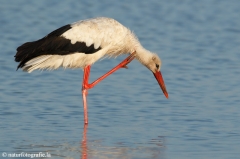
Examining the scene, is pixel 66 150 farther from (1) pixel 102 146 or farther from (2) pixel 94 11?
(2) pixel 94 11

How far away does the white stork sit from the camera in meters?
11.6

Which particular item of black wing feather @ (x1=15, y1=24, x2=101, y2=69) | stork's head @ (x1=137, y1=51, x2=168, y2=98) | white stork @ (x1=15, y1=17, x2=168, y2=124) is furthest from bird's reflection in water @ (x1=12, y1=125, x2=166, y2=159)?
stork's head @ (x1=137, y1=51, x2=168, y2=98)

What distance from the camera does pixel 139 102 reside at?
12438 millimetres

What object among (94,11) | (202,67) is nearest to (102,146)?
(202,67)

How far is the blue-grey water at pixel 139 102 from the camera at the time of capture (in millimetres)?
9719

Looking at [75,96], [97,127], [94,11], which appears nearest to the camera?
[97,127]

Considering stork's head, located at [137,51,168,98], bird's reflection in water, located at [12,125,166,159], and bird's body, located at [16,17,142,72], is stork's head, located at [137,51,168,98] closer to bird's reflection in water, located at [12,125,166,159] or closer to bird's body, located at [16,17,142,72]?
bird's body, located at [16,17,142,72]

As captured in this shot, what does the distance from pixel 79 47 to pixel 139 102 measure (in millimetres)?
1467

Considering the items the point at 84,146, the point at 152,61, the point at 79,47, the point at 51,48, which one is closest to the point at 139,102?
the point at 152,61

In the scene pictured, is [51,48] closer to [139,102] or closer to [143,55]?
[143,55]

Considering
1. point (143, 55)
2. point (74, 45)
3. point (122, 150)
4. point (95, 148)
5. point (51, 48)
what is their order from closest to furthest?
point (122, 150) < point (95, 148) < point (51, 48) < point (74, 45) < point (143, 55)

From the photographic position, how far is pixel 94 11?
2259 cm

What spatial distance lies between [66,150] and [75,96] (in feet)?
11.6

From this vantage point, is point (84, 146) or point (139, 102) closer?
point (84, 146)
